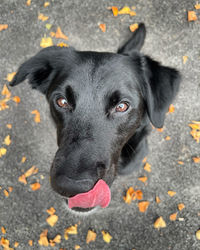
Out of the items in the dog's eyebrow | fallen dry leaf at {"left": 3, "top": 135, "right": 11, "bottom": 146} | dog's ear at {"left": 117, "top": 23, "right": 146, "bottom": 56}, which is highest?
the dog's eyebrow

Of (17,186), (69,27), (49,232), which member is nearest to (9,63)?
(69,27)

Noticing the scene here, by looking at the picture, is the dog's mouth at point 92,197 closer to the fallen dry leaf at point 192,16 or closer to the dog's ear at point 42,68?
the dog's ear at point 42,68

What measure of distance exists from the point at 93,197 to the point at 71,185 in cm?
26

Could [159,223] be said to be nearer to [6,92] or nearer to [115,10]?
[6,92]

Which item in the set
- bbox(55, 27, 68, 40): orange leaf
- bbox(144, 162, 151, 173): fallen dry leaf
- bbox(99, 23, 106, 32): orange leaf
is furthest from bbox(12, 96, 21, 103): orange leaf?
bbox(144, 162, 151, 173): fallen dry leaf

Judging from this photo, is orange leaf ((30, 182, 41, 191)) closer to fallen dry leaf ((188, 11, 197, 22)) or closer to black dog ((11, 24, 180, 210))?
black dog ((11, 24, 180, 210))

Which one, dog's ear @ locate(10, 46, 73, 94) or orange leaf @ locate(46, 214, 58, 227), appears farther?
orange leaf @ locate(46, 214, 58, 227)

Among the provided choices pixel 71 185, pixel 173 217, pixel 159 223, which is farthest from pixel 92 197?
pixel 173 217

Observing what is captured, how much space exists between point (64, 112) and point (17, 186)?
2.18 m

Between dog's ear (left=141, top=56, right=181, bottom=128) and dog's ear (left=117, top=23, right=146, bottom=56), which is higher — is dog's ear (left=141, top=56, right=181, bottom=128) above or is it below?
above

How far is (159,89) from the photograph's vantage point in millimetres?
2518

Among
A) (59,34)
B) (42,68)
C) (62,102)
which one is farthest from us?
(59,34)

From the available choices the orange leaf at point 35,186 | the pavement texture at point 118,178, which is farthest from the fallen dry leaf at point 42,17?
the orange leaf at point 35,186

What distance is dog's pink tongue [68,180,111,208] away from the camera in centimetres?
211
